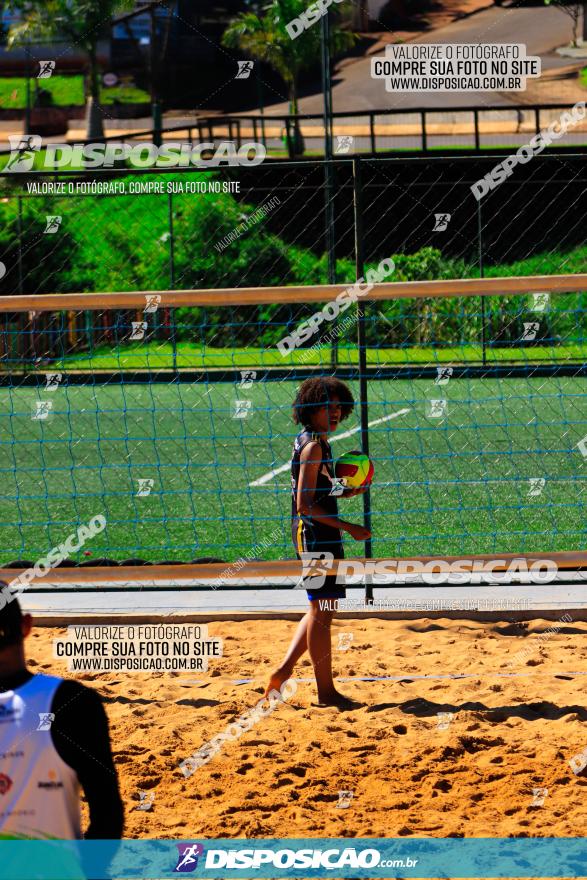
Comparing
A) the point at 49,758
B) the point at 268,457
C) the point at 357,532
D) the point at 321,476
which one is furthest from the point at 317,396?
the point at 268,457

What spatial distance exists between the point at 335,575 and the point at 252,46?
36.6 meters

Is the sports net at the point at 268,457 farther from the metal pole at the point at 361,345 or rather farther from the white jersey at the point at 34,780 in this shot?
the white jersey at the point at 34,780

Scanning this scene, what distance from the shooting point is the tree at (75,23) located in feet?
134

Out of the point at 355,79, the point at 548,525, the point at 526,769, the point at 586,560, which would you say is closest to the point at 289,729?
the point at 526,769

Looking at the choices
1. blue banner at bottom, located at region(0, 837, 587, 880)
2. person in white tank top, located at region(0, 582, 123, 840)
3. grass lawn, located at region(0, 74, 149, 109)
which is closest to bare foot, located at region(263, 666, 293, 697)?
blue banner at bottom, located at region(0, 837, 587, 880)

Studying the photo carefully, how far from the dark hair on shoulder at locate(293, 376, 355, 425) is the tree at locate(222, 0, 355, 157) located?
94.6 ft

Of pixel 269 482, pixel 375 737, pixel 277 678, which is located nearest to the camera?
pixel 375 737

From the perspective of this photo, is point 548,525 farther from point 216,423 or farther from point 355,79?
point 355,79

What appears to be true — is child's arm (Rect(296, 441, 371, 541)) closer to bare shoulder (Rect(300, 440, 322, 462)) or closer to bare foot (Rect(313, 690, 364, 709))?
bare shoulder (Rect(300, 440, 322, 462))

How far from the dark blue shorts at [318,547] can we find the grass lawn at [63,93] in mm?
43875

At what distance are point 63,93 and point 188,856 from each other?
48334mm

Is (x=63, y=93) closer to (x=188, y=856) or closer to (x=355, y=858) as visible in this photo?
(x=188, y=856)

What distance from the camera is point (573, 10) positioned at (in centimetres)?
4731

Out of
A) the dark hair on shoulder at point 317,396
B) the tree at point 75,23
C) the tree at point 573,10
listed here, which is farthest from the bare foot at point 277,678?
the tree at point 573,10
